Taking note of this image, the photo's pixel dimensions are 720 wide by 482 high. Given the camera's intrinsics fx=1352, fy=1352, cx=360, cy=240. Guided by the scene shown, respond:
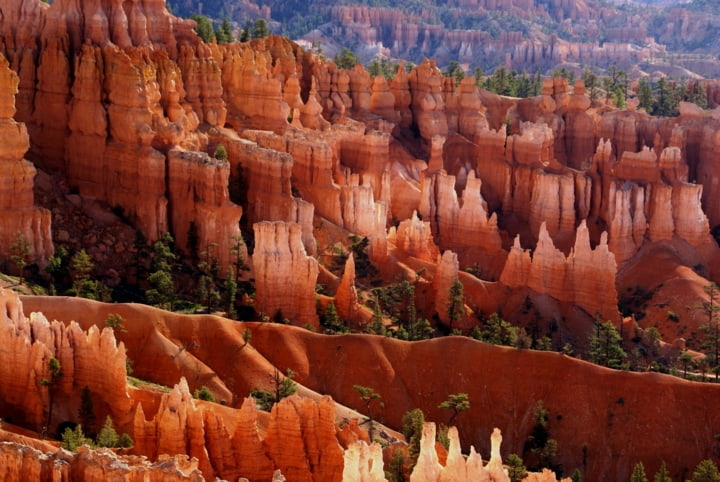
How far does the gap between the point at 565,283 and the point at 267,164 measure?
66.4ft

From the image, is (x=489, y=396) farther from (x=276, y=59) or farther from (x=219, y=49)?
(x=276, y=59)

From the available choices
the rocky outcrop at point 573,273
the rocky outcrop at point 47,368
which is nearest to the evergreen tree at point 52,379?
the rocky outcrop at point 47,368

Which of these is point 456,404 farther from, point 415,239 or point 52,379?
point 415,239

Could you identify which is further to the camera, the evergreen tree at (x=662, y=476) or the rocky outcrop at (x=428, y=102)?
the rocky outcrop at (x=428, y=102)

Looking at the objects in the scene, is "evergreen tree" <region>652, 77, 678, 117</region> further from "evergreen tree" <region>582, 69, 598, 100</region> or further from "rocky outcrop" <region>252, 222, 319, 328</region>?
"rocky outcrop" <region>252, 222, 319, 328</region>

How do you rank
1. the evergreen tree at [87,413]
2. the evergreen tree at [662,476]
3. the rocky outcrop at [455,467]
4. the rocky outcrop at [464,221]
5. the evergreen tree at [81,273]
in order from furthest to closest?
the rocky outcrop at [464,221], the evergreen tree at [81,273], the evergreen tree at [662,476], the evergreen tree at [87,413], the rocky outcrop at [455,467]

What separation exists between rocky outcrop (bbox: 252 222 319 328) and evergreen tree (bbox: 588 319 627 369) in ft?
50.7

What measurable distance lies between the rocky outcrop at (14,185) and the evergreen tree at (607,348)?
2984cm

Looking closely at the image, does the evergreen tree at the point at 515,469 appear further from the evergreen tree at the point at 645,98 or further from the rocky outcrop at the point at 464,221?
the evergreen tree at the point at 645,98

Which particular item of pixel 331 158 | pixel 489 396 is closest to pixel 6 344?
pixel 489 396

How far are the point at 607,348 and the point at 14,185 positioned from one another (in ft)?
108

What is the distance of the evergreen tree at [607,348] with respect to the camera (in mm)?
73125

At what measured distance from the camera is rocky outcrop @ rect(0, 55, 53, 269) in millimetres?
68188

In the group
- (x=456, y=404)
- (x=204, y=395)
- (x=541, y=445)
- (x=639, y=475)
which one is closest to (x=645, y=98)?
(x=541, y=445)
